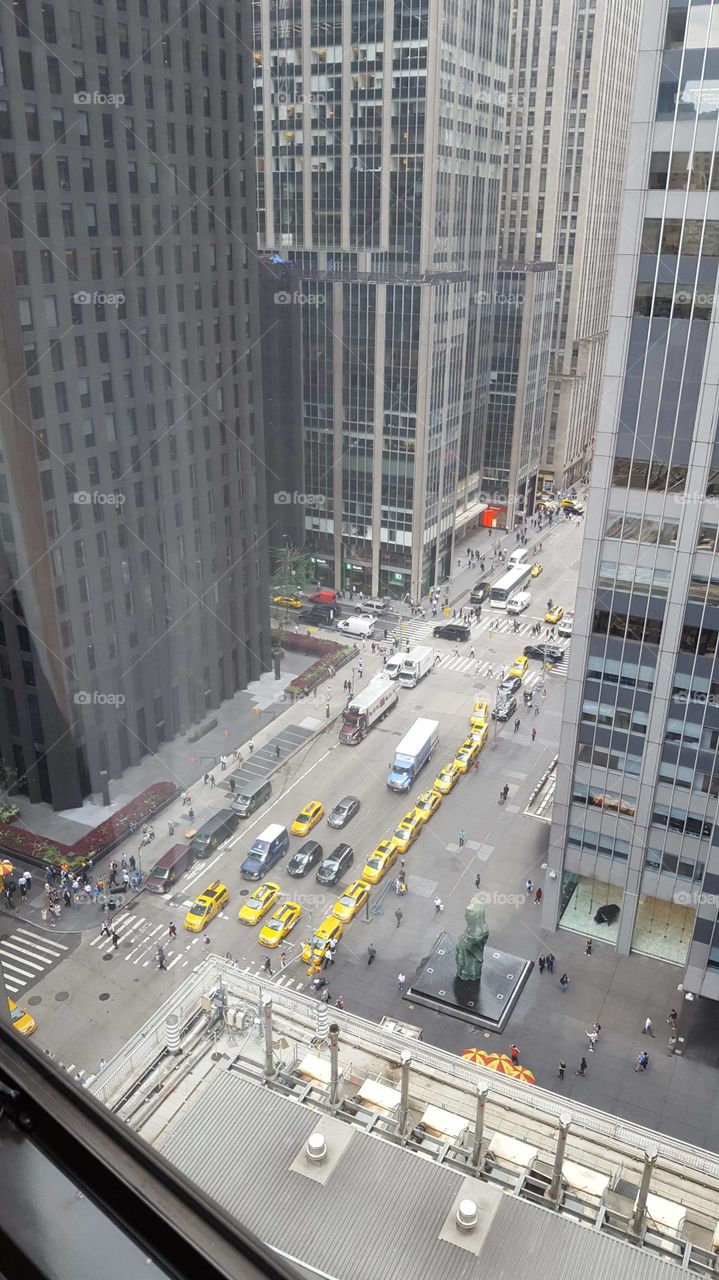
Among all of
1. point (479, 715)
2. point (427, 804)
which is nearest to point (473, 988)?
point (427, 804)

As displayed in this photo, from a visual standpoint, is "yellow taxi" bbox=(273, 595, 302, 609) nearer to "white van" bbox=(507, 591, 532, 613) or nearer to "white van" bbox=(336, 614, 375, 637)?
"white van" bbox=(336, 614, 375, 637)

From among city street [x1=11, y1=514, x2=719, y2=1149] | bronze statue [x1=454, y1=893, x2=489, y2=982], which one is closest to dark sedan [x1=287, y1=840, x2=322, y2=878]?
city street [x1=11, y1=514, x2=719, y2=1149]

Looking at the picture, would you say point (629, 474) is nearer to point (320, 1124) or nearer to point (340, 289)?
point (320, 1124)

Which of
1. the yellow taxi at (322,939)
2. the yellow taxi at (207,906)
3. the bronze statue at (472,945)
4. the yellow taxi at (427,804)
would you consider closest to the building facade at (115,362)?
the yellow taxi at (207,906)

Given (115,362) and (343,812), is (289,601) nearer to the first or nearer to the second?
(343,812)

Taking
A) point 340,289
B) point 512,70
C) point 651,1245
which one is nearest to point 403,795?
point 651,1245

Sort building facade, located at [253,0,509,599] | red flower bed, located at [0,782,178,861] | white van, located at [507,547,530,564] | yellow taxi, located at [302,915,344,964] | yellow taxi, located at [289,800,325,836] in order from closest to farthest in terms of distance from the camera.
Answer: yellow taxi, located at [302,915,344,964], red flower bed, located at [0,782,178,861], yellow taxi, located at [289,800,325,836], building facade, located at [253,0,509,599], white van, located at [507,547,530,564]

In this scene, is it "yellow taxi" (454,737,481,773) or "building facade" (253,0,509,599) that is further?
"building facade" (253,0,509,599)
